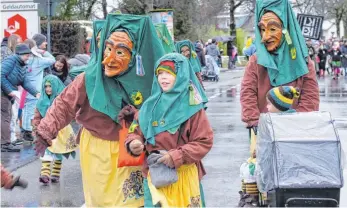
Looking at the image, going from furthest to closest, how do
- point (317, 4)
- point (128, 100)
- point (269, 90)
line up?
point (317, 4) → point (269, 90) → point (128, 100)

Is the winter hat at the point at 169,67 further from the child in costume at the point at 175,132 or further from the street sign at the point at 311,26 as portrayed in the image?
the street sign at the point at 311,26

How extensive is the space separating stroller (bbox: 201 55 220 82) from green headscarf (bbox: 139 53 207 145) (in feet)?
87.6

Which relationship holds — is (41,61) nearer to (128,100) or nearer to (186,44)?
(186,44)

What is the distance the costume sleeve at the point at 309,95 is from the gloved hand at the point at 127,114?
1.78 m

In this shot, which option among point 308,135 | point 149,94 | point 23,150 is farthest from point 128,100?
point 23,150

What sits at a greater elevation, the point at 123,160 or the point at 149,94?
the point at 149,94

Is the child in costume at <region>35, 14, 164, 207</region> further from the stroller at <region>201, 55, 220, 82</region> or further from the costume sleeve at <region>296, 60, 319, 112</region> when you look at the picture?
the stroller at <region>201, 55, 220, 82</region>

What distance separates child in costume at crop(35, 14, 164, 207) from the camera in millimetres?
6773

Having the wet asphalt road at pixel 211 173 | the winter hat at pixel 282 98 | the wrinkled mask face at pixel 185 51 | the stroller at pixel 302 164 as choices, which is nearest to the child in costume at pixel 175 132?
the stroller at pixel 302 164

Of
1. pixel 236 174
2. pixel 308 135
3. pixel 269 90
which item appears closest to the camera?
pixel 308 135

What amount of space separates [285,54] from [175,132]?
2.17 meters

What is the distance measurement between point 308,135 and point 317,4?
7284cm

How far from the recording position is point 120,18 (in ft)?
22.7

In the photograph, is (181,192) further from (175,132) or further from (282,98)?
(282,98)
